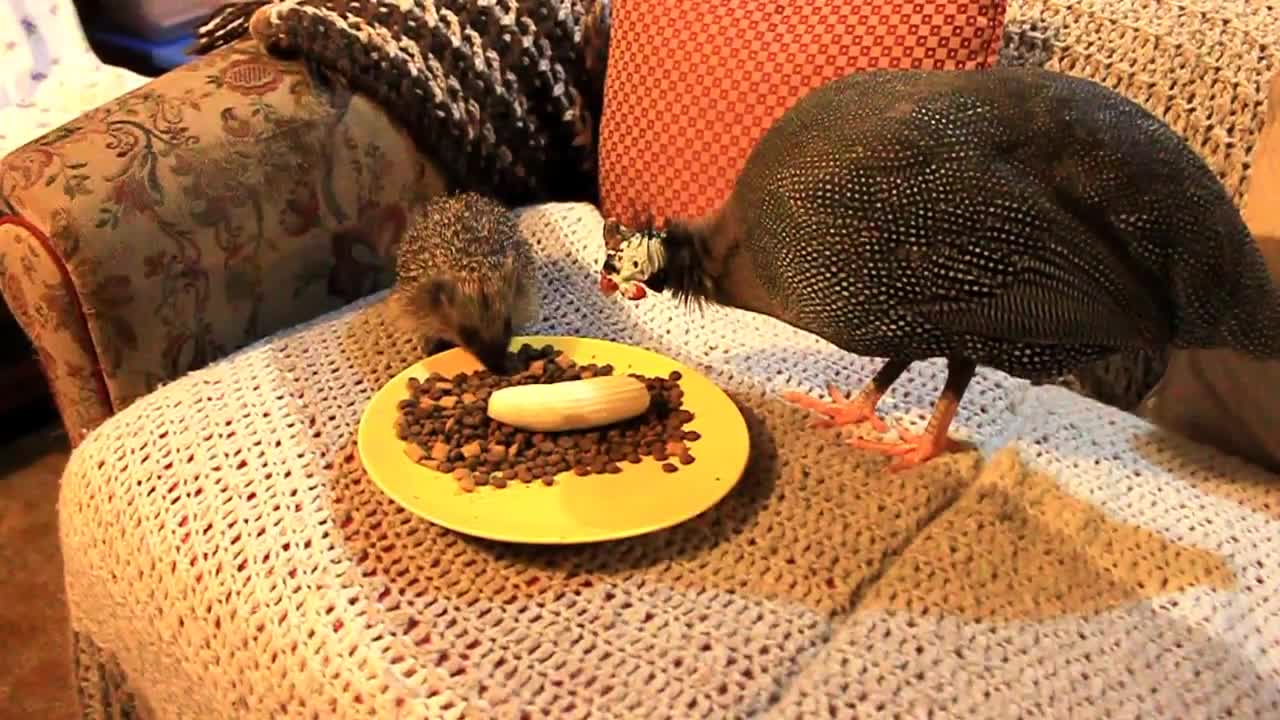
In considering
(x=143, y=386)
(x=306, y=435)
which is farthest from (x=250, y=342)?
(x=306, y=435)

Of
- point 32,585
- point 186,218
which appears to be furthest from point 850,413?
point 32,585

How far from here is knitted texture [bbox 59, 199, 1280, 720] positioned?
80 cm

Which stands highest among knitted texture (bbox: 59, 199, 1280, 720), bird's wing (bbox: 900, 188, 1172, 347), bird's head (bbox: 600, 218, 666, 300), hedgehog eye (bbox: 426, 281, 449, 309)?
bird's wing (bbox: 900, 188, 1172, 347)

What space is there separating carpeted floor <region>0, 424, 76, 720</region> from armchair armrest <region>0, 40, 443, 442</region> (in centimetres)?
42

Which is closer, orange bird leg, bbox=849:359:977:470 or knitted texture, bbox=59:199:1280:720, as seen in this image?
knitted texture, bbox=59:199:1280:720

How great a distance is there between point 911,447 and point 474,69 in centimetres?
66

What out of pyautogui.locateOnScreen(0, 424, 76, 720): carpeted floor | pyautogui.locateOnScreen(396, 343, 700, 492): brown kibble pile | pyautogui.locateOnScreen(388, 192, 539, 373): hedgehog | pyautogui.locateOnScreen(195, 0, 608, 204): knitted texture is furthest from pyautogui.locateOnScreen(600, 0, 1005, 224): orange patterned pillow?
pyautogui.locateOnScreen(0, 424, 76, 720): carpeted floor

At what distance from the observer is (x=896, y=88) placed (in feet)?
2.90

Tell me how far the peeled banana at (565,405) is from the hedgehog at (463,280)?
100 mm

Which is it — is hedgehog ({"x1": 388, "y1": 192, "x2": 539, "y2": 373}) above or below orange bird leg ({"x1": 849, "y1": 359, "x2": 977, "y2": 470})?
above

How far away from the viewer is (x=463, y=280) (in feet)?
3.46

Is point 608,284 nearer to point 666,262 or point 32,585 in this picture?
point 666,262

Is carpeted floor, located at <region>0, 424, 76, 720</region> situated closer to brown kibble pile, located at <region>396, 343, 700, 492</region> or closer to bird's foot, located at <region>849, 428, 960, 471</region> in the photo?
brown kibble pile, located at <region>396, 343, 700, 492</region>

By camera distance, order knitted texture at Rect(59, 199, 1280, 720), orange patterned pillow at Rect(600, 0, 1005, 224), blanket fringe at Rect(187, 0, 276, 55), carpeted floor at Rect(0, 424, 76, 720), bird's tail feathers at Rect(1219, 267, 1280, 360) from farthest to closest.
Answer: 1. carpeted floor at Rect(0, 424, 76, 720)
2. blanket fringe at Rect(187, 0, 276, 55)
3. orange patterned pillow at Rect(600, 0, 1005, 224)
4. bird's tail feathers at Rect(1219, 267, 1280, 360)
5. knitted texture at Rect(59, 199, 1280, 720)
